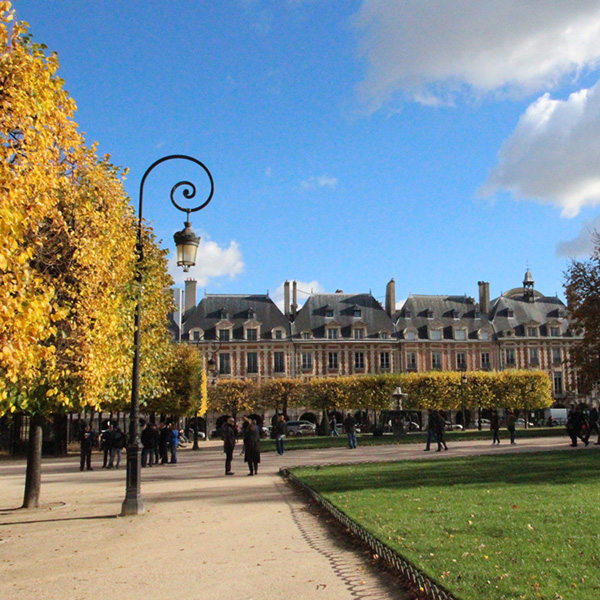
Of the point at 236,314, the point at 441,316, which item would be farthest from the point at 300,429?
the point at 441,316

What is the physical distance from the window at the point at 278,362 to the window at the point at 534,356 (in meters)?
22.7

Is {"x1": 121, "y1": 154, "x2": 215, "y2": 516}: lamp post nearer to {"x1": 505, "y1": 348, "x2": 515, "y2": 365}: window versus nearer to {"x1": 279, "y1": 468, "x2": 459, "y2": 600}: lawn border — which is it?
{"x1": 279, "y1": 468, "x2": 459, "y2": 600}: lawn border

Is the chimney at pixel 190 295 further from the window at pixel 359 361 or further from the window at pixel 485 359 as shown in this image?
the window at pixel 485 359

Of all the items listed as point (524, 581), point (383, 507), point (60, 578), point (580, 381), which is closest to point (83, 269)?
point (60, 578)

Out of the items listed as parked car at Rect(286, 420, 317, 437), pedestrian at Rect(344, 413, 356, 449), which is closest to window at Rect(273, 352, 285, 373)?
parked car at Rect(286, 420, 317, 437)

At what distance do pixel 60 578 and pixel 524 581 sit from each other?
461 centimetres

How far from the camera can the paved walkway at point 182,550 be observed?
6555 mm

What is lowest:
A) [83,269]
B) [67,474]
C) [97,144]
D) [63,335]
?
[67,474]

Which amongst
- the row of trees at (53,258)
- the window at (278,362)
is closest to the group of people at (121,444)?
the row of trees at (53,258)

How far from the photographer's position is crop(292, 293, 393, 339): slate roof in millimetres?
60906

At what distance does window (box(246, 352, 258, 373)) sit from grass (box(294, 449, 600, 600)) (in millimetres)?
42562

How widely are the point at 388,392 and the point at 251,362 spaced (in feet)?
42.7

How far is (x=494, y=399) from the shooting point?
5344cm

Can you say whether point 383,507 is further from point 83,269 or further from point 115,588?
point 83,269
